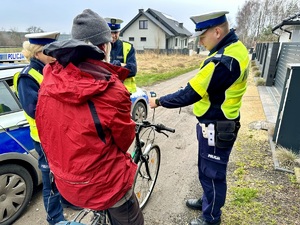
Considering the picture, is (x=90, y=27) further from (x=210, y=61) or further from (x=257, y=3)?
(x=257, y=3)

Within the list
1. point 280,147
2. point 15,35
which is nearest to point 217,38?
point 280,147

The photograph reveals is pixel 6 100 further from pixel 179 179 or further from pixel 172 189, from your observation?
pixel 179 179

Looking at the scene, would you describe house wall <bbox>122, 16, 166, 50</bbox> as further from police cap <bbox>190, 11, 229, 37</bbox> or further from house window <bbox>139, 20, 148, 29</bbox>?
police cap <bbox>190, 11, 229, 37</bbox>

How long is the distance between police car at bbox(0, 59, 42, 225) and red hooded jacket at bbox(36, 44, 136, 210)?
1.47 metres

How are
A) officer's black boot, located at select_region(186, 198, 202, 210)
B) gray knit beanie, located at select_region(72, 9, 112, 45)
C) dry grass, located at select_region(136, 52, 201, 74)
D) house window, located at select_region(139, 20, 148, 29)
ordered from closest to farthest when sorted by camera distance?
gray knit beanie, located at select_region(72, 9, 112, 45)
officer's black boot, located at select_region(186, 198, 202, 210)
dry grass, located at select_region(136, 52, 201, 74)
house window, located at select_region(139, 20, 148, 29)

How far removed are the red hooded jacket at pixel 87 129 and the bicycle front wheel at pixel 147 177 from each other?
131cm

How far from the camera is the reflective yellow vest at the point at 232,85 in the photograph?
2004 millimetres

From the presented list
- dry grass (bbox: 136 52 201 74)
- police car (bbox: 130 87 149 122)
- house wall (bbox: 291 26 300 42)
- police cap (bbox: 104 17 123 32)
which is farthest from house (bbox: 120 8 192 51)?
police cap (bbox: 104 17 123 32)

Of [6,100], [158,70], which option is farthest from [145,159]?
[158,70]

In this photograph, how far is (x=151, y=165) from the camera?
9.92 ft

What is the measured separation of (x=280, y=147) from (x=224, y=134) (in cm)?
267

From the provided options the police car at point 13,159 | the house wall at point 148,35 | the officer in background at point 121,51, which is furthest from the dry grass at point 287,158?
the house wall at point 148,35

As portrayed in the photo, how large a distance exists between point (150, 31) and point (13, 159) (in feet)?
128

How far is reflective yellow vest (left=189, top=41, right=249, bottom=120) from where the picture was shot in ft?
6.57
